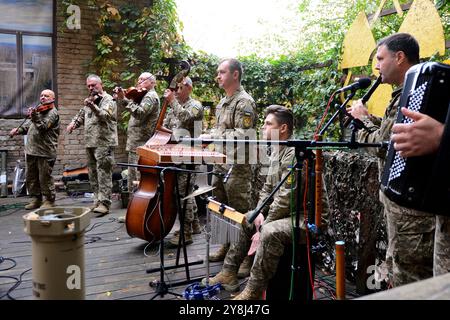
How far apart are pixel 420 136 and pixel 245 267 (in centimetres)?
233

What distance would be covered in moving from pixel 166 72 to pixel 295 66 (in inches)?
91.4

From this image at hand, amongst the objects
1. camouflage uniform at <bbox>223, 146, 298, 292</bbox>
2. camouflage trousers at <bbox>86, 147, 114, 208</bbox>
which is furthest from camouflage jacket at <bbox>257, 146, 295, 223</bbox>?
camouflage trousers at <bbox>86, 147, 114, 208</bbox>

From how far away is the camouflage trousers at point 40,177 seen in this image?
576cm

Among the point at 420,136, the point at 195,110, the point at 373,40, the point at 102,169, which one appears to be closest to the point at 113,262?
the point at 195,110

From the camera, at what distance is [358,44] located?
4.76 metres

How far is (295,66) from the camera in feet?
23.2

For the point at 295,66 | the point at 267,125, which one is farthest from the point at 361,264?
the point at 295,66

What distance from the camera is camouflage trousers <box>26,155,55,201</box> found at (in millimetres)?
5758

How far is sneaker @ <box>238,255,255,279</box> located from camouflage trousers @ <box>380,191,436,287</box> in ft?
4.90

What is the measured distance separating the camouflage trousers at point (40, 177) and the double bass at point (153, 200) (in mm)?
2417

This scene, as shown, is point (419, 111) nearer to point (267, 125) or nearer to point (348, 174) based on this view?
point (267, 125)

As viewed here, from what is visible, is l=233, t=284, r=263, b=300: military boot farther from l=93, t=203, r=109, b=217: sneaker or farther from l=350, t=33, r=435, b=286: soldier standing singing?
l=93, t=203, r=109, b=217: sneaker

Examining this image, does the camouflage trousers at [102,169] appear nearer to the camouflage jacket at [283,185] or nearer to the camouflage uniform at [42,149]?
the camouflage uniform at [42,149]

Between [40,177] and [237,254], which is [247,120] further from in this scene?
[40,177]
